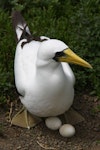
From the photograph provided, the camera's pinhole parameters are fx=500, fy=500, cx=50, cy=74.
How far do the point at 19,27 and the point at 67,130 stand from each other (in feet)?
3.58

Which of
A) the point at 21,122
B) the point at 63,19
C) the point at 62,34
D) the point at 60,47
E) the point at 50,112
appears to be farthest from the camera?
the point at 63,19

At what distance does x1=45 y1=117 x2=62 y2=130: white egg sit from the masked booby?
6cm

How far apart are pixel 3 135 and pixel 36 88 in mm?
513

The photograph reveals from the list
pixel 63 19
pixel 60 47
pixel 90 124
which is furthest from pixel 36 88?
pixel 63 19

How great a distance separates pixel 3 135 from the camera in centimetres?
376

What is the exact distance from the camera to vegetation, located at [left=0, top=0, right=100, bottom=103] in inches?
163

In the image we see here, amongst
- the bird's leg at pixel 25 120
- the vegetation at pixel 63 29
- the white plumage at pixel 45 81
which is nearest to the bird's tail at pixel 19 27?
the vegetation at pixel 63 29

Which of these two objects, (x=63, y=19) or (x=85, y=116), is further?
(x=63, y=19)

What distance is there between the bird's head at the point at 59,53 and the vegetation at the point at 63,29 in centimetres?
77

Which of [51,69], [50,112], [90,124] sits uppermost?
[51,69]

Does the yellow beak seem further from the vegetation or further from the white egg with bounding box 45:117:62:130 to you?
the vegetation

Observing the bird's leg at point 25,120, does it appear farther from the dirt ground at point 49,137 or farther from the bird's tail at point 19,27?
the bird's tail at point 19,27

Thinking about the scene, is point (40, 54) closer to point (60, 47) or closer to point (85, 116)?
point (60, 47)

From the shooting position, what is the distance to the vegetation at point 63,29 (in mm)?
4141
